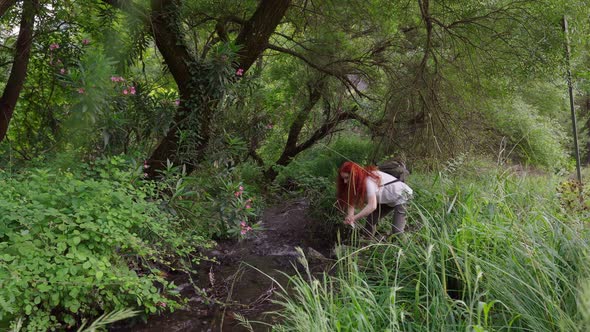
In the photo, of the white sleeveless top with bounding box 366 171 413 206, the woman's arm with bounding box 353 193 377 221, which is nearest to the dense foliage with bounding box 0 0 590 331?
the white sleeveless top with bounding box 366 171 413 206

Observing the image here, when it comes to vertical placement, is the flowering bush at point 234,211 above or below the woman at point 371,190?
below

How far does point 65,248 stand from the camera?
11.0ft

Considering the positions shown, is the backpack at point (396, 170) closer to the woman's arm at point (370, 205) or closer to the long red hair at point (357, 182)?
the long red hair at point (357, 182)

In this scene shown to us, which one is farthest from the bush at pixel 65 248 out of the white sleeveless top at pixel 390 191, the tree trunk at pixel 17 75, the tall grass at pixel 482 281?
the tree trunk at pixel 17 75

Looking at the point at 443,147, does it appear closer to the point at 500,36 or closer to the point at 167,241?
the point at 500,36

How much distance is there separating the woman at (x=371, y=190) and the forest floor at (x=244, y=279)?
1003 millimetres

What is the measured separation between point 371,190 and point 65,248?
2926mm

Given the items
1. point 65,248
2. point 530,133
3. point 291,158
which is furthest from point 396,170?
point 530,133

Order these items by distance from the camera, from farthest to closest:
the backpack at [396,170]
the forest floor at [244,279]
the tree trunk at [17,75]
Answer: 1. the tree trunk at [17,75]
2. the backpack at [396,170]
3. the forest floor at [244,279]

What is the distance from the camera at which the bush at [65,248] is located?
123 inches

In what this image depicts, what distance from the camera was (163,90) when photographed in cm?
609

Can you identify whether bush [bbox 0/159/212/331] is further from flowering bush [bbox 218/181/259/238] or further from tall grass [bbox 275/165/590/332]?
tall grass [bbox 275/165/590/332]

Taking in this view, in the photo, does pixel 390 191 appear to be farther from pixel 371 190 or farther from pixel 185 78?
pixel 185 78

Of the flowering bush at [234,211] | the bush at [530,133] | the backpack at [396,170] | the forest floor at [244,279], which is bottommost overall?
the forest floor at [244,279]
